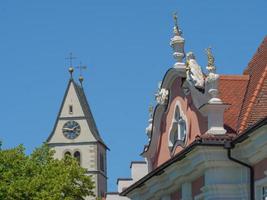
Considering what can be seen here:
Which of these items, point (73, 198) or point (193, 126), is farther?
point (73, 198)

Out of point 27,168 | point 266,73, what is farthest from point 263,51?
point 27,168

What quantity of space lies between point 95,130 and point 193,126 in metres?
111

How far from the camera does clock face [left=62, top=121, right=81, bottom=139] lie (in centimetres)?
14138

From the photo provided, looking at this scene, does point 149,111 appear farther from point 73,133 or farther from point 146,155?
point 73,133

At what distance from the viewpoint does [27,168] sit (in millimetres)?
61406

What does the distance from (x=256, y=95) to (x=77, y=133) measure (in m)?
111

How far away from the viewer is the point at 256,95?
32.2 m

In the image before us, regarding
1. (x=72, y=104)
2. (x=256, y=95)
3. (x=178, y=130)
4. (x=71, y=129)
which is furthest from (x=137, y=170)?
(x=72, y=104)

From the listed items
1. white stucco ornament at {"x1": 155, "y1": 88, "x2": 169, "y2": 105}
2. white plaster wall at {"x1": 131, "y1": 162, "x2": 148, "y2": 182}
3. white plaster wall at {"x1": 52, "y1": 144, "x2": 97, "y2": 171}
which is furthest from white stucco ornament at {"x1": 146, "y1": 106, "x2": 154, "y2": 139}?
white plaster wall at {"x1": 52, "y1": 144, "x2": 97, "y2": 171}

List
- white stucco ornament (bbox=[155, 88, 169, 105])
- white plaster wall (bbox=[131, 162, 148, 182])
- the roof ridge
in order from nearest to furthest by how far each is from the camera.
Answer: white stucco ornament (bbox=[155, 88, 169, 105])
white plaster wall (bbox=[131, 162, 148, 182])
the roof ridge

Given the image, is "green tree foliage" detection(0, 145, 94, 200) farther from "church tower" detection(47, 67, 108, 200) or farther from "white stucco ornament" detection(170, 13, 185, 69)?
"church tower" detection(47, 67, 108, 200)

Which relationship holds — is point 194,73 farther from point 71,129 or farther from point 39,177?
point 71,129

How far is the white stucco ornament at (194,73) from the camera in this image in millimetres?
32531

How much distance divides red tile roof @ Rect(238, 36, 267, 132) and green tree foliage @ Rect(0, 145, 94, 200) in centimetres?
2409
